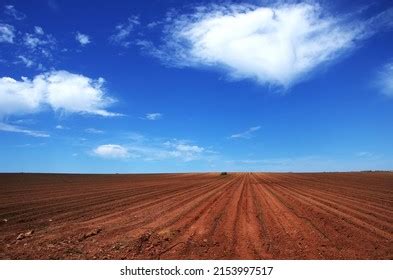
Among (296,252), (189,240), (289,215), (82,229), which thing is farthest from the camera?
(289,215)

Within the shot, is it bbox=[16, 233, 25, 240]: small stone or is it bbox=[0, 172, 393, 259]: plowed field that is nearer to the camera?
bbox=[0, 172, 393, 259]: plowed field

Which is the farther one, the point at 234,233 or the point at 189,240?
the point at 234,233

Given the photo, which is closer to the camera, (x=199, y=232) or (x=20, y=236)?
(x=20, y=236)

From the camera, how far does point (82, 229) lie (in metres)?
10.9

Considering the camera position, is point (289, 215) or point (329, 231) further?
point (289, 215)

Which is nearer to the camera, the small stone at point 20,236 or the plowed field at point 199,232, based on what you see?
the plowed field at point 199,232
